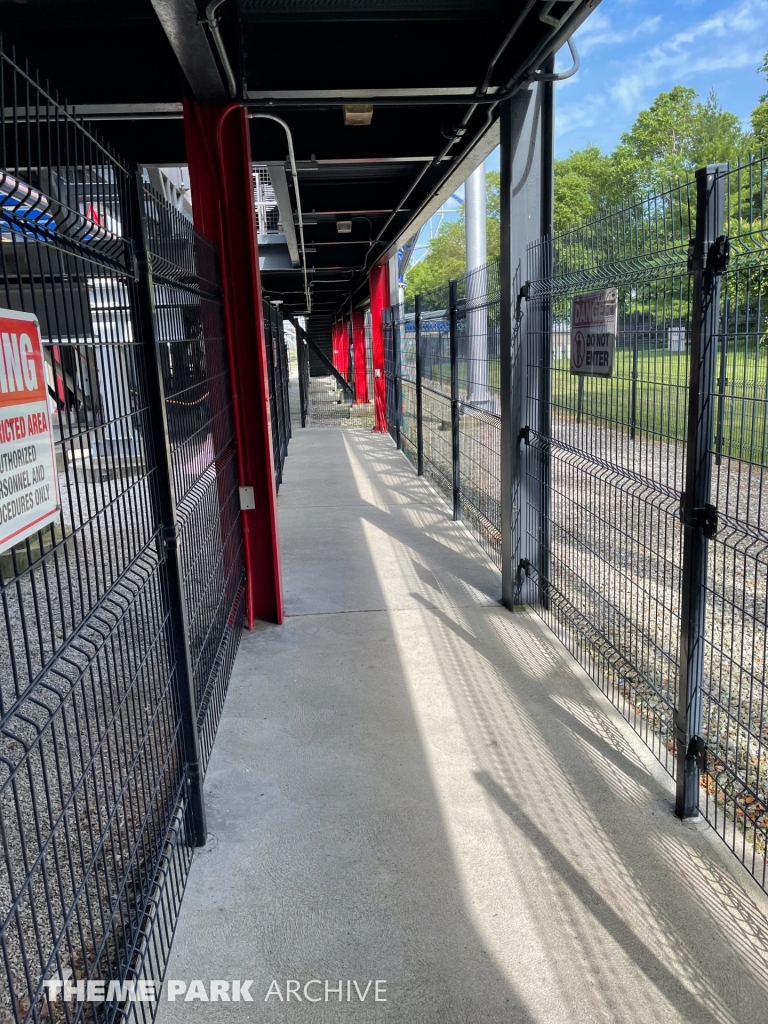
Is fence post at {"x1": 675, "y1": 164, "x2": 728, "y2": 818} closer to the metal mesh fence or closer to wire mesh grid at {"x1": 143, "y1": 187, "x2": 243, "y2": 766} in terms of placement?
wire mesh grid at {"x1": 143, "y1": 187, "x2": 243, "y2": 766}

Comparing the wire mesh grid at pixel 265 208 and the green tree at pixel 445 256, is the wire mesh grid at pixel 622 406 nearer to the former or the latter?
the wire mesh grid at pixel 265 208

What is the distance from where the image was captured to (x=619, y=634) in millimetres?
4375

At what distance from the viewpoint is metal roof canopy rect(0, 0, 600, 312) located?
3816mm

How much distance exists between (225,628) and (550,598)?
1.97m

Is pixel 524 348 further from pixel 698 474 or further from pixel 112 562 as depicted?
pixel 112 562

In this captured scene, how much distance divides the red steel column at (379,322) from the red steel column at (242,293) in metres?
10.4

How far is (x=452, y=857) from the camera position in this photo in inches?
105

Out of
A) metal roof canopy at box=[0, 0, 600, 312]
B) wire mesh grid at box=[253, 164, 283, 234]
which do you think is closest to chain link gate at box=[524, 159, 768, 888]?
metal roof canopy at box=[0, 0, 600, 312]

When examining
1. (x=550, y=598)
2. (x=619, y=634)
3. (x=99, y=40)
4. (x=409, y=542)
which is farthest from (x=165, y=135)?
(x=619, y=634)

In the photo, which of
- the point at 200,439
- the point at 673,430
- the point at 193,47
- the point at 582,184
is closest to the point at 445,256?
the point at 582,184

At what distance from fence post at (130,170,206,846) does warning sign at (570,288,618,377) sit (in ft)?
6.16

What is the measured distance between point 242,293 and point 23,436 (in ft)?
11.0

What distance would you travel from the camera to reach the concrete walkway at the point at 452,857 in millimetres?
2119

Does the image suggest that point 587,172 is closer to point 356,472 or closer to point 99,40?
point 356,472
